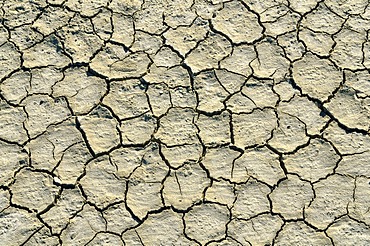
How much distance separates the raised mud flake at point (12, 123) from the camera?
156 inches

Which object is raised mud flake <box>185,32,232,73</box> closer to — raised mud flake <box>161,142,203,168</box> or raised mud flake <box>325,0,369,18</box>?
raised mud flake <box>161,142,203,168</box>

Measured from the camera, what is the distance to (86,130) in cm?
397

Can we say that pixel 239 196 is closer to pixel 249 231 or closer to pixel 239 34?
pixel 249 231

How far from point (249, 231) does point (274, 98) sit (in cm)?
104

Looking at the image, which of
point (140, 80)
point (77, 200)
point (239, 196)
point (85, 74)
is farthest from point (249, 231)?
point (85, 74)

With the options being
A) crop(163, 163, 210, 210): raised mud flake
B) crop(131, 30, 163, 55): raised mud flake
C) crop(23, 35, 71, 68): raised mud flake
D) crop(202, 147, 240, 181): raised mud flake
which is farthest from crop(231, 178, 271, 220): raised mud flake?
crop(23, 35, 71, 68): raised mud flake

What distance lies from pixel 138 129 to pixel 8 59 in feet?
3.99

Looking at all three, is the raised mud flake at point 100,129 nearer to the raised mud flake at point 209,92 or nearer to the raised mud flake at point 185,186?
the raised mud flake at point 185,186

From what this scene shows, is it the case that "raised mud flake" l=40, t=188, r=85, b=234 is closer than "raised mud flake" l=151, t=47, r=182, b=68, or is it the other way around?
"raised mud flake" l=40, t=188, r=85, b=234

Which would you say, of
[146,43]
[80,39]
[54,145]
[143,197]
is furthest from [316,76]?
[54,145]

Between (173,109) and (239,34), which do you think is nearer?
(173,109)

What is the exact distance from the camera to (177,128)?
3967mm

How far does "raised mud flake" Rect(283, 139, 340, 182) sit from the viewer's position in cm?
375

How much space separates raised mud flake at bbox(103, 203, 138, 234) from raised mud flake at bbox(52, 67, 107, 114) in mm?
798
